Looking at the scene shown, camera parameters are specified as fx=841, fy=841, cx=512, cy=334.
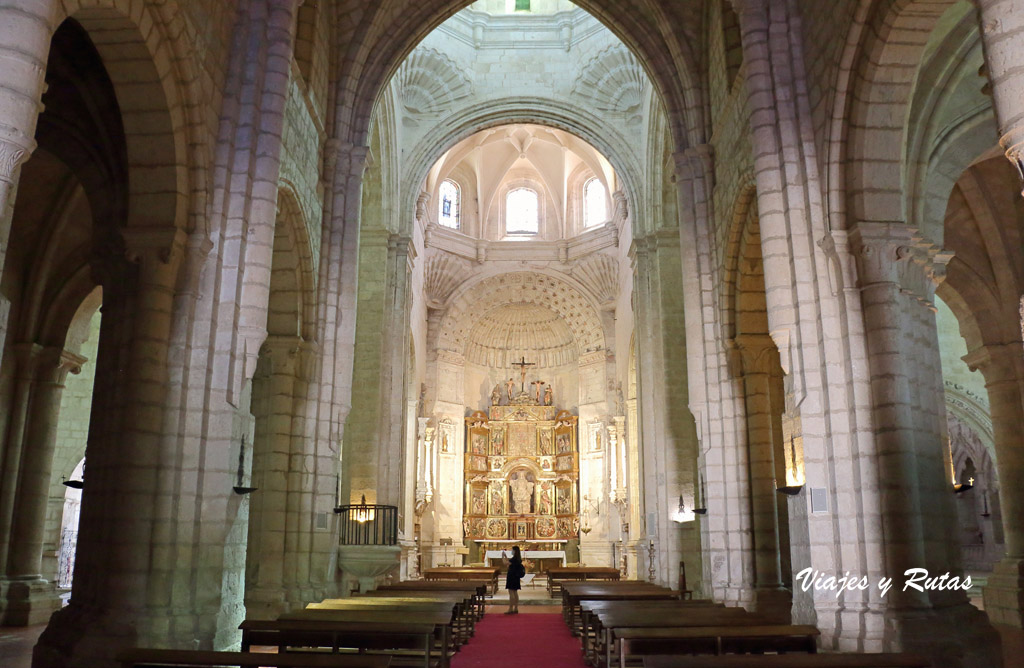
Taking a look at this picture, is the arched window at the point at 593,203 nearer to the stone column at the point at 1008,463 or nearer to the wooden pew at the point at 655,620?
the stone column at the point at 1008,463

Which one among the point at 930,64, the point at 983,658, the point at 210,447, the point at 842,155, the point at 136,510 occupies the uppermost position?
the point at 930,64

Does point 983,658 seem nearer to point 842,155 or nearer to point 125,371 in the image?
point 842,155

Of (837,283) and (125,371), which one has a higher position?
(837,283)

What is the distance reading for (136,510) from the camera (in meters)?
9.00

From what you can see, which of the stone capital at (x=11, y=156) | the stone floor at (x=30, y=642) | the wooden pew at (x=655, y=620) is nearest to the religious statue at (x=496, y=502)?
the stone floor at (x=30, y=642)

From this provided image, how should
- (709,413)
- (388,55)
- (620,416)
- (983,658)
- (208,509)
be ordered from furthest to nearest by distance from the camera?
(620,416) < (388,55) < (709,413) < (208,509) < (983,658)

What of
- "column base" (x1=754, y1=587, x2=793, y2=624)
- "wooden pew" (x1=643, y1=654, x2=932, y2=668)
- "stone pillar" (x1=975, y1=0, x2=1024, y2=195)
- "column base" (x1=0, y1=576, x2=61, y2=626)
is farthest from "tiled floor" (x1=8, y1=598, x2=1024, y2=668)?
"stone pillar" (x1=975, y1=0, x2=1024, y2=195)

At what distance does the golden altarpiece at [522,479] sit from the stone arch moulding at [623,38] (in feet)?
65.8

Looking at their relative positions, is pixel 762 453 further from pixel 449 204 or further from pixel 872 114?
pixel 449 204

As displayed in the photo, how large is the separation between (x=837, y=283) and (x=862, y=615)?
12.4 ft

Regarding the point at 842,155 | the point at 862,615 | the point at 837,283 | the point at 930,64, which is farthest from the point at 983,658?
the point at 930,64

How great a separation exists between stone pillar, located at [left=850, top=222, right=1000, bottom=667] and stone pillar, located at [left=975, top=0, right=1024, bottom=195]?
14.3ft

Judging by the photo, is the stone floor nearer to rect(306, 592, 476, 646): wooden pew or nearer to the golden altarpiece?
rect(306, 592, 476, 646): wooden pew

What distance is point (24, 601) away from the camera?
14.3m
